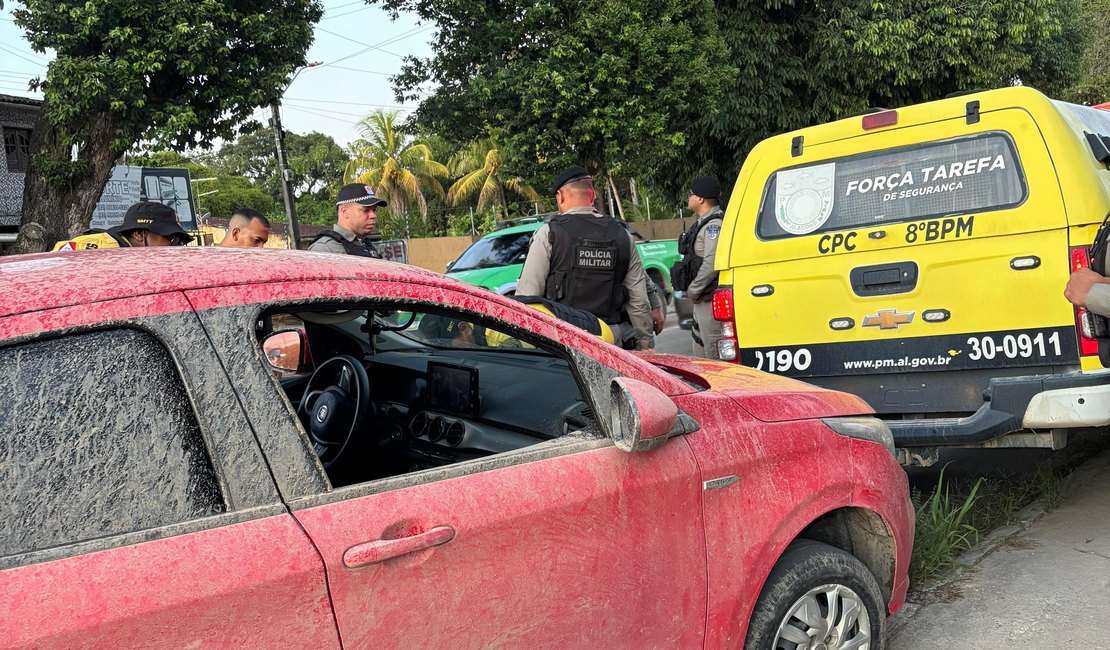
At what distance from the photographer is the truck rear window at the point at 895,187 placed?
13.5ft

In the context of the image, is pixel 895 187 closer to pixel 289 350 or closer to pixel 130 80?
pixel 289 350

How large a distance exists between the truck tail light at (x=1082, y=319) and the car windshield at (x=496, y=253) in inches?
353

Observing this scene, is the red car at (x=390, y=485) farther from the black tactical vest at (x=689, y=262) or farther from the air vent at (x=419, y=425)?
the black tactical vest at (x=689, y=262)

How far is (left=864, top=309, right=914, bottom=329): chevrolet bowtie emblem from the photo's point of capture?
4.28 m

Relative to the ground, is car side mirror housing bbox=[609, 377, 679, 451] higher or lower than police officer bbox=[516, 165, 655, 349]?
lower

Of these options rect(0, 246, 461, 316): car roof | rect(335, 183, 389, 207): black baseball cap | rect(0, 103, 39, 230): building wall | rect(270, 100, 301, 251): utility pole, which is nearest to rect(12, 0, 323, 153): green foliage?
rect(270, 100, 301, 251): utility pole

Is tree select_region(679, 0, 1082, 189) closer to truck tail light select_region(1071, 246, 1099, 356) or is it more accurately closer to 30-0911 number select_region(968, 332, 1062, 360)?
30-0911 number select_region(968, 332, 1062, 360)

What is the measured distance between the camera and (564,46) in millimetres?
17047

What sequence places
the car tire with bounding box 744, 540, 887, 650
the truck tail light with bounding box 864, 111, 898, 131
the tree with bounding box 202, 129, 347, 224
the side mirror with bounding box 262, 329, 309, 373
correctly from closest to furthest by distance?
1. the car tire with bounding box 744, 540, 887, 650
2. the side mirror with bounding box 262, 329, 309, 373
3. the truck tail light with bounding box 864, 111, 898, 131
4. the tree with bounding box 202, 129, 347, 224

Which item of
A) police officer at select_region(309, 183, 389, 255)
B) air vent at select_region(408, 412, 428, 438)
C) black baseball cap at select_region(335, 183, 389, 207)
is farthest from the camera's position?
black baseball cap at select_region(335, 183, 389, 207)

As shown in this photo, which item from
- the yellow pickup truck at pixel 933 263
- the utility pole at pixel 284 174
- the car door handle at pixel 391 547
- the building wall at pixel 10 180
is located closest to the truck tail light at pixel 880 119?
the yellow pickup truck at pixel 933 263

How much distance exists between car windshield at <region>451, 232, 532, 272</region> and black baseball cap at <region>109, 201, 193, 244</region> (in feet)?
23.6

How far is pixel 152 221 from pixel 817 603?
13.6ft

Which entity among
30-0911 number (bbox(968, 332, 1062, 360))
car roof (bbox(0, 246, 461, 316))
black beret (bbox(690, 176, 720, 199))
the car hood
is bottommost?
30-0911 number (bbox(968, 332, 1062, 360))
